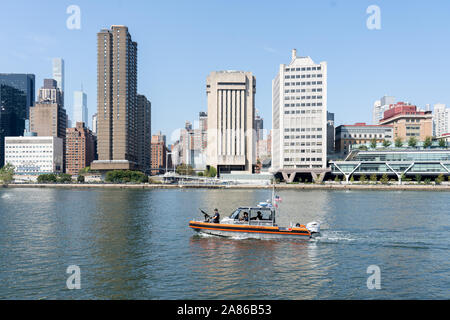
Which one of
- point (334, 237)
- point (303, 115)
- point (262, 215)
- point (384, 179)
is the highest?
point (303, 115)

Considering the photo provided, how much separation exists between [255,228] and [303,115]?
157793 millimetres

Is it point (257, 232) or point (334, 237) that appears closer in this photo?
point (257, 232)

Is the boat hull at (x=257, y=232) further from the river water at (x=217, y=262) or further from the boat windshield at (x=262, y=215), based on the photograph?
the boat windshield at (x=262, y=215)

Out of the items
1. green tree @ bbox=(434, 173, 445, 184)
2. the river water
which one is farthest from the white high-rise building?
the river water

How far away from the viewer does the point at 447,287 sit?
85.4ft

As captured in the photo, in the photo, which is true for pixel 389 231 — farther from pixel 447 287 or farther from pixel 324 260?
pixel 447 287

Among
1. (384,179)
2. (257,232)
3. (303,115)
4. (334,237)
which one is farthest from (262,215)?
(303,115)

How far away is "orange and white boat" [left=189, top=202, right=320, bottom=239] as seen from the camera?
4031 centimetres

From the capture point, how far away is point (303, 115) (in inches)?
7544

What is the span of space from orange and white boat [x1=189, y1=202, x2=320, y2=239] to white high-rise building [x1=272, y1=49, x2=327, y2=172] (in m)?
153

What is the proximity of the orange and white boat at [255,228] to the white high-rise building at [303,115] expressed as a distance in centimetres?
15270

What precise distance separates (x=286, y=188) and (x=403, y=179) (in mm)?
56967

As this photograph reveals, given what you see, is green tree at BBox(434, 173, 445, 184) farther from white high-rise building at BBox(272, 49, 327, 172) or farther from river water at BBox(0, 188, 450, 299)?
river water at BBox(0, 188, 450, 299)

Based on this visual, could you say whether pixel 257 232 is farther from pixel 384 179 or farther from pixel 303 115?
pixel 303 115
